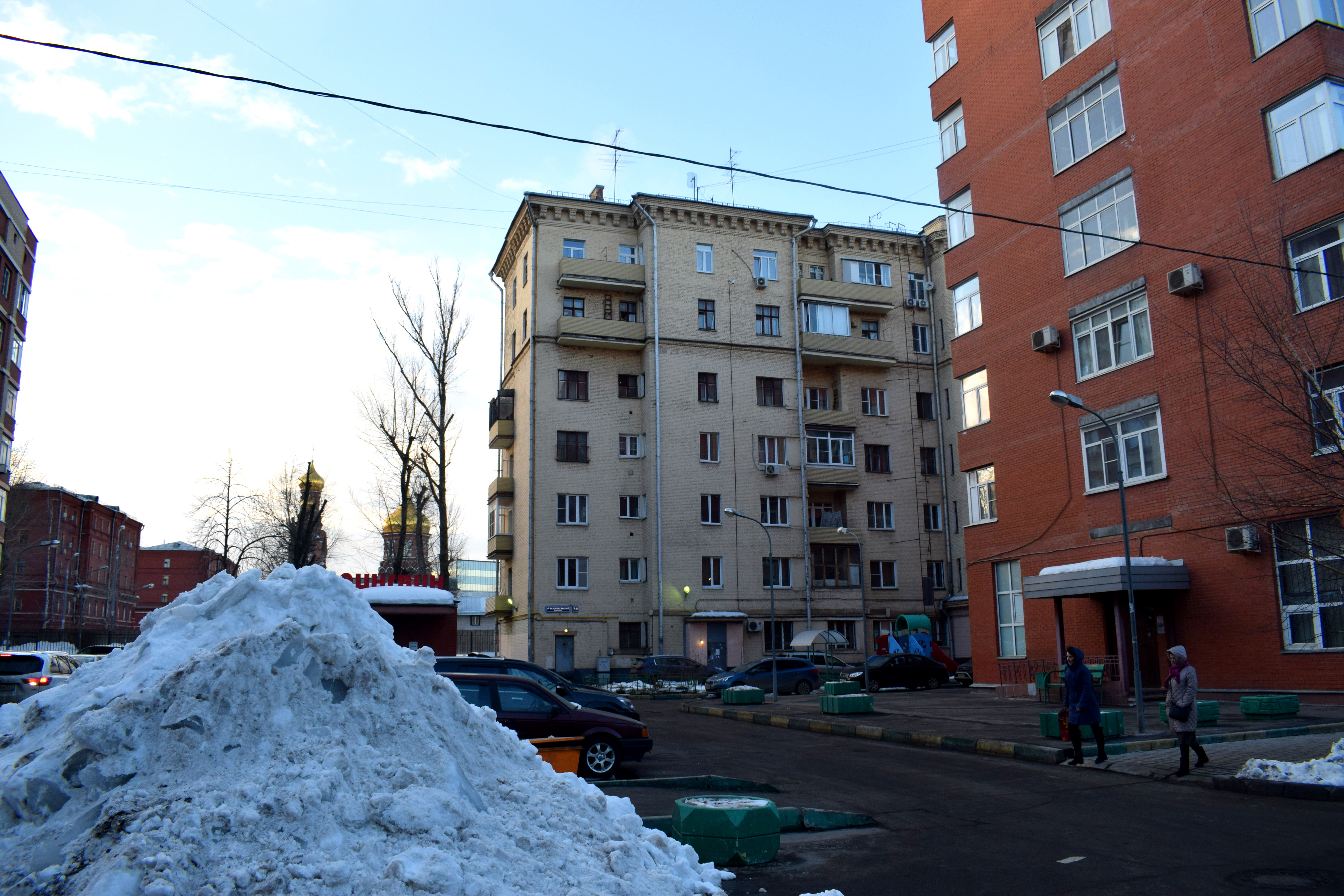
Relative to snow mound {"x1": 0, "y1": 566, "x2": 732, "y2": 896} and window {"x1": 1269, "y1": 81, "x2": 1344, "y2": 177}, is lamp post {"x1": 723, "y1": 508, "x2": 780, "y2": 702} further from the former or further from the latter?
snow mound {"x1": 0, "y1": 566, "x2": 732, "y2": 896}

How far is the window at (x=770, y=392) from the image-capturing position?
152 ft

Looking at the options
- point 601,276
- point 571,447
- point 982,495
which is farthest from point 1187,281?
point 571,447

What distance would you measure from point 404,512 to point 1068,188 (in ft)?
90.8

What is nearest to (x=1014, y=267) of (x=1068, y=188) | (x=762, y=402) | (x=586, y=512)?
(x=1068, y=188)

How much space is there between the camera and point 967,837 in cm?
915

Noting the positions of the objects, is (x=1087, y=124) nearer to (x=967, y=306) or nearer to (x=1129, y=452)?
(x=967, y=306)

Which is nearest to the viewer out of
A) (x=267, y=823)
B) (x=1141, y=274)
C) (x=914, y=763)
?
(x=267, y=823)

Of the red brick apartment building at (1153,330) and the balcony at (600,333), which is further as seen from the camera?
the balcony at (600,333)

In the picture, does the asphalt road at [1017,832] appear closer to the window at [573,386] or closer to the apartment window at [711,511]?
the apartment window at [711,511]

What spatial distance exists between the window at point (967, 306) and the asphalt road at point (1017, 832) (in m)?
19.2

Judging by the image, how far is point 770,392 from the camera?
46656mm

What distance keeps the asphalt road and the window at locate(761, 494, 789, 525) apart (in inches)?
1184

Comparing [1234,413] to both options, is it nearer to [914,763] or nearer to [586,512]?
[914,763]

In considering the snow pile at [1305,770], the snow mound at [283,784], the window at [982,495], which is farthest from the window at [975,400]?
the snow mound at [283,784]
